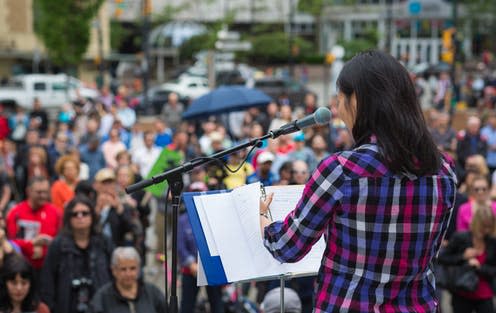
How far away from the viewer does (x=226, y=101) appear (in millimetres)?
12984

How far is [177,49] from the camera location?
56.5 meters

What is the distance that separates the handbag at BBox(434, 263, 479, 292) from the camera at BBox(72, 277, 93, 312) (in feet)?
9.17

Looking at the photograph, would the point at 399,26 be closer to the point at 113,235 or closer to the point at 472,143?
the point at 472,143

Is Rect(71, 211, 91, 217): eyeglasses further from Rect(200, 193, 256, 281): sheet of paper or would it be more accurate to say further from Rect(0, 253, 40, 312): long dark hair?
Rect(200, 193, 256, 281): sheet of paper

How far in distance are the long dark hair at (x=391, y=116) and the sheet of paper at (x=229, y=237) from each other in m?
0.61

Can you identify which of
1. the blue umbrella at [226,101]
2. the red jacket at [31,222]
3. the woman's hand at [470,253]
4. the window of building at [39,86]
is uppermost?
the blue umbrella at [226,101]

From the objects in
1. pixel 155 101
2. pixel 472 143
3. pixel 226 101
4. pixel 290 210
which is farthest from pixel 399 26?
pixel 290 210

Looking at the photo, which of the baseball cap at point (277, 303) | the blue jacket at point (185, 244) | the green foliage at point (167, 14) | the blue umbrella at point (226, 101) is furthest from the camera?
the green foliage at point (167, 14)

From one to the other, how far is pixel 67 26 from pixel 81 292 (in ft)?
95.7

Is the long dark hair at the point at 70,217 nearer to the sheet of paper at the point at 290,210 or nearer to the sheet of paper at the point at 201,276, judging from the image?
the sheet of paper at the point at 201,276

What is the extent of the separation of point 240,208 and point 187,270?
15.1ft

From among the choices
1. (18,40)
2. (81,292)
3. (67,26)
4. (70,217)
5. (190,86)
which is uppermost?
(67,26)

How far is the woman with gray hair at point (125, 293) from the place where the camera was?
6016 mm

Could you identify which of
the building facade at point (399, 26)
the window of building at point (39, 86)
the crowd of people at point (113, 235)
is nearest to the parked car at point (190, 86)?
the window of building at point (39, 86)
